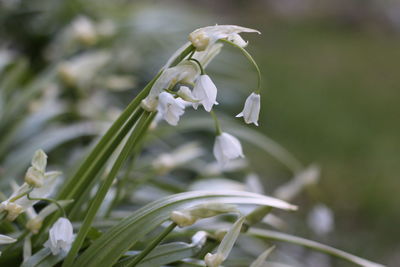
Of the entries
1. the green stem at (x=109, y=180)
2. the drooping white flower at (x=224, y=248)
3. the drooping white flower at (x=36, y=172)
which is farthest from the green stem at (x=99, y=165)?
the drooping white flower at (x=224, y=248)

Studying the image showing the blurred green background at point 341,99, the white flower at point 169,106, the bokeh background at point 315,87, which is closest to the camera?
the white flower at point 169,106

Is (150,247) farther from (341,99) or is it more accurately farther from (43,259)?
(341,99)

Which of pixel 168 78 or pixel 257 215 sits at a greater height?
pixel 168 78

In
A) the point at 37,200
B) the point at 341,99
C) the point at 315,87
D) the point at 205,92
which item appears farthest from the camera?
the point at 315,87

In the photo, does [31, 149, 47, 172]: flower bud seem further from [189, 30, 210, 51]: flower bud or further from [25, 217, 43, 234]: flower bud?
[189, 30, 210, 51]: flower bud

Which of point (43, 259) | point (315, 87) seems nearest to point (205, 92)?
point (43, 259)

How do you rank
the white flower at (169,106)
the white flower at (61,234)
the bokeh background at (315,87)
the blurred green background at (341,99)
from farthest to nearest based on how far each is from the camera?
the blurred green background at (341,99), the bokeh background at (315,87), the white flower at (61,234), the white flower at (169,106)

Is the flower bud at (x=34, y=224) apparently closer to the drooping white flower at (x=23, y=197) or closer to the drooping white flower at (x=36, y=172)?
the drooping white flower at (x=23, y=197)

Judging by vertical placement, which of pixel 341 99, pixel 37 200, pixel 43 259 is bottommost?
pixel 43 259
